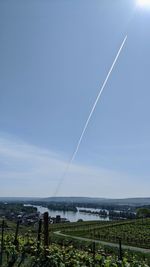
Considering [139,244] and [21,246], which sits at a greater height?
[21,246]

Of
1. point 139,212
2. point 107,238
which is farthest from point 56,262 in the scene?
point 139,212

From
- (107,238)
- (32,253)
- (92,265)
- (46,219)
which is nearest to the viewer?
(92,265)

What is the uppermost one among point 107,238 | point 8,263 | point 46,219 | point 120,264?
point 46,219

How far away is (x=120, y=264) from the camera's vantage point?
6.17 m

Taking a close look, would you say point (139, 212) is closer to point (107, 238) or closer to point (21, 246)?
point (107, 238)

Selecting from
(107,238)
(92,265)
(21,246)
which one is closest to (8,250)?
(21,246)

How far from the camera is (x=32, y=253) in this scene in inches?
368

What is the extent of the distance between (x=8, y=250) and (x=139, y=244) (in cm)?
2615

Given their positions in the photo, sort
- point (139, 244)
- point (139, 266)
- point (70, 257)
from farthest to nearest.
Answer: point (139, 244) → point (70, 257) → point (139, 266)

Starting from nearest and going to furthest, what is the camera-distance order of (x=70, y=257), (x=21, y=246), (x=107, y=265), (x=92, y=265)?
(x=107, y=265) < (x=92, y=265) < (x=70, y=257) < (x=21, y=246)

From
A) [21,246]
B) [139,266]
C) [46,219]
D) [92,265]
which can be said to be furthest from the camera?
[21,246]

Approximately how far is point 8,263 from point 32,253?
79cm

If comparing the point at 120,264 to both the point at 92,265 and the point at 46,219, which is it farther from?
the point at 46,219

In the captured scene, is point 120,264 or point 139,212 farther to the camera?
point 139,212
